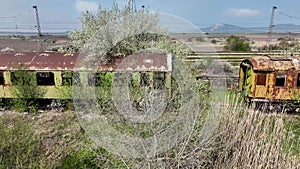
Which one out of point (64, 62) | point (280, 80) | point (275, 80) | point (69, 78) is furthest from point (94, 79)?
point (280, 80)

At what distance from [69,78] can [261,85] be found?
6.93 meters

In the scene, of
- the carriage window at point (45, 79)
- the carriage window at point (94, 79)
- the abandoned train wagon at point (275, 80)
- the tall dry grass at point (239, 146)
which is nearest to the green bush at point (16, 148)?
the tall dry grass at point (239, 146)

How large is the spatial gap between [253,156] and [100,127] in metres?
2.92

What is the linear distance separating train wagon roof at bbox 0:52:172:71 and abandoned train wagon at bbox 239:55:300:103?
3545 mm

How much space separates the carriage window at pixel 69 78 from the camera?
843 centimetres

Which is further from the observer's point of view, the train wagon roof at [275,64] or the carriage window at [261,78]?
the carriage window at [261,78]

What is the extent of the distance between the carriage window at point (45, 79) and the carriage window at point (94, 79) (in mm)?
2286

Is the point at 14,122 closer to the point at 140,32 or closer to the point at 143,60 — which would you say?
the point at 140,32

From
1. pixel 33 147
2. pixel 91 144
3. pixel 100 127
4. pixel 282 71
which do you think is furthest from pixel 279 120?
pixel 282 71

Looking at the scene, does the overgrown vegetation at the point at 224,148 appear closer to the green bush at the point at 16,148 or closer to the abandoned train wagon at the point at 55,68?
the green bush at the point at 16,148

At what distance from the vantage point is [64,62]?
9.52 m

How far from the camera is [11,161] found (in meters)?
4.49

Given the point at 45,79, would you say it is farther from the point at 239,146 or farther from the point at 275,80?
the point at 275,80

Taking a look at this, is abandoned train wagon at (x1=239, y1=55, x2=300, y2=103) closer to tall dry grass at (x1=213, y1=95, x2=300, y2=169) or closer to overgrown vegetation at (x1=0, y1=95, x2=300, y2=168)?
overgrown vegetation at (x1=0, y1=95, x2=300, y2=168)
